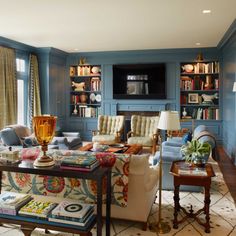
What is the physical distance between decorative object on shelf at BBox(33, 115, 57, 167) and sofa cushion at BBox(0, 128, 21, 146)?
2950 millimetres

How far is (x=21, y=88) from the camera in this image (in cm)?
728

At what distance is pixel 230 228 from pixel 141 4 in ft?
10.5

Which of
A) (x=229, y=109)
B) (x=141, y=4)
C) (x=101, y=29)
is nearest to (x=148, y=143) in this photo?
(x=229, y=109)

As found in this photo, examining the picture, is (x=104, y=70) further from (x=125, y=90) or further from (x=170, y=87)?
(x=170, y=87)

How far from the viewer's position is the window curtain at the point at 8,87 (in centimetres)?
618

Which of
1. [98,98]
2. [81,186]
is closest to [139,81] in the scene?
[98,98]

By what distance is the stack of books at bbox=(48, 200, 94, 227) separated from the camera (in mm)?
2215

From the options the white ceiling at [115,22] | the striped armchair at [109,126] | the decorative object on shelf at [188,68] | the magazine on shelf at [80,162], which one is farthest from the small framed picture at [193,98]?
the magazine on shelf at [80,162]

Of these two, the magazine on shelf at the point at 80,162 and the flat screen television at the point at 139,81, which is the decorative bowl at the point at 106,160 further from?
the flat screen television at the point at 139,81

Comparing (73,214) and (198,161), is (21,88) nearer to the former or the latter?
(198,161)

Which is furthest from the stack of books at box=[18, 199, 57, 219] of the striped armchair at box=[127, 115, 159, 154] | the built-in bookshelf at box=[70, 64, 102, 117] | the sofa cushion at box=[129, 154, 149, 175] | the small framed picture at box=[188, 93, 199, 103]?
the small framed picture at box=[188, 93, 199, 103]

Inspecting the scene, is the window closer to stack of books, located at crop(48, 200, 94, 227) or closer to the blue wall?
the blue wall

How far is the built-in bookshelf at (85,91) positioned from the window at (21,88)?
64.3 inches

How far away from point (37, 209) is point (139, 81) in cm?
607
